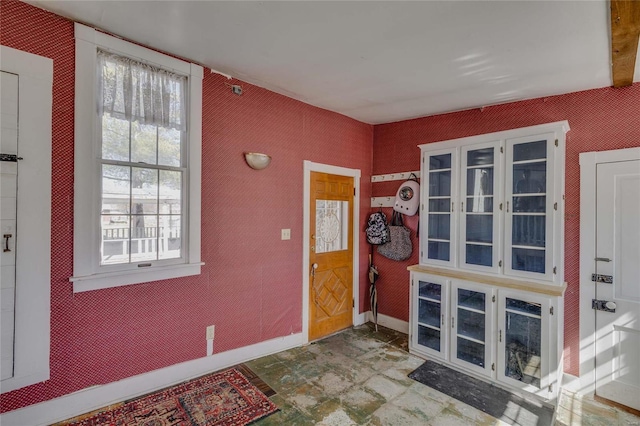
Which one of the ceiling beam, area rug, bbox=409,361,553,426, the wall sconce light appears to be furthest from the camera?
the wall sconce light

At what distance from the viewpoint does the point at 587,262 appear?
2680 millimetres

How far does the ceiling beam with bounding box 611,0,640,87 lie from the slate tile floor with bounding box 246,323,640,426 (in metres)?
2.70

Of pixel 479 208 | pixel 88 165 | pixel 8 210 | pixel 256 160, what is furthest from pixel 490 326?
pixel 8 210

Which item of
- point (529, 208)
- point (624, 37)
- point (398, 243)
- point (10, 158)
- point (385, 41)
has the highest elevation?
point (385, 41)

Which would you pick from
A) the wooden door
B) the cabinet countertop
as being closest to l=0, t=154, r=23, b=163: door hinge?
the wooden door

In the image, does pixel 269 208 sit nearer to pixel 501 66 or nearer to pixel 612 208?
pixel 501 66

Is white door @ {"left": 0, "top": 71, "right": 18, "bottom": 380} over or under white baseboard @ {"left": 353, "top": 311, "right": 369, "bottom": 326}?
over

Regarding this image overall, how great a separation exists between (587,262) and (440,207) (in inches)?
52.9

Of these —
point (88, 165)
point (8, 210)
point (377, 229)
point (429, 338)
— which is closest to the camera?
point (8, 210)

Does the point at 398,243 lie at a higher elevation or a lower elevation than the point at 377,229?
lower

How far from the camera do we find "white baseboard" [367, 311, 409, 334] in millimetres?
3899

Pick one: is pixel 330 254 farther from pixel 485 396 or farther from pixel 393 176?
pixel 485 396

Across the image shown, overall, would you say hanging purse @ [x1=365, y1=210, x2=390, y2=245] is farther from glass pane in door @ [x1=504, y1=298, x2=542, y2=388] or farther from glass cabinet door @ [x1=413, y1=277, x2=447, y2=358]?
glass pane in door @ [x1=504, y1=298, x2=542, y2=388]

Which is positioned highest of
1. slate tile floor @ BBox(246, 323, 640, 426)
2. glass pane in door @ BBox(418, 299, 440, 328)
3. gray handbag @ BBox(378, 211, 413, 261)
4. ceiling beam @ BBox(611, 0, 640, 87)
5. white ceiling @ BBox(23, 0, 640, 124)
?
white ceiling @ BBox(23, 0, 640, 124)
